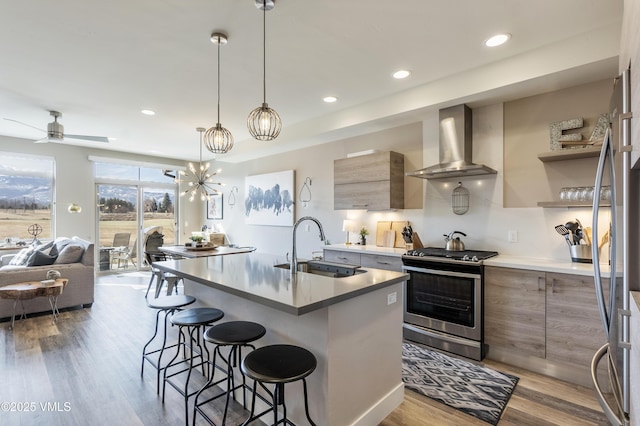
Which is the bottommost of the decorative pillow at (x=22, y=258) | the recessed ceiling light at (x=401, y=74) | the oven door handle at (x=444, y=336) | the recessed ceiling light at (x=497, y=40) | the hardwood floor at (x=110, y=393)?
the hardwood floor at (x=110, y=393)

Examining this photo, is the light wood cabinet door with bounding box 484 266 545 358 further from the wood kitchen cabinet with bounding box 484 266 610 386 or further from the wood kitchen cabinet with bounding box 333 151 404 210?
the wood kitchen cabinet with bounding box 333 151 404 210

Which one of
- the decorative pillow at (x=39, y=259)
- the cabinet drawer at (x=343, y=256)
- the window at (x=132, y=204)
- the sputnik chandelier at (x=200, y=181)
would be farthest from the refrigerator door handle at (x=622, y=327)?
the window at (x=132, y=204)

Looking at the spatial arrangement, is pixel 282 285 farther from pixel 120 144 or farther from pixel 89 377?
pixel 120 144

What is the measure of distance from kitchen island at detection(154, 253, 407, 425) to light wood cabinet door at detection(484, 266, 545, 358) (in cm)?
119

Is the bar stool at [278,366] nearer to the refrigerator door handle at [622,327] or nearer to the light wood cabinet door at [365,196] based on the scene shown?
the refrigerator door handle at [622,327]

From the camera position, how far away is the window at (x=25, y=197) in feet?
19.0

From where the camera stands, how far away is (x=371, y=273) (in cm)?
230

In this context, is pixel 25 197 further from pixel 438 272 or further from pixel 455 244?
pixel 455 244

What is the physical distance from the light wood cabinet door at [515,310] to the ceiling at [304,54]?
5.79 feet

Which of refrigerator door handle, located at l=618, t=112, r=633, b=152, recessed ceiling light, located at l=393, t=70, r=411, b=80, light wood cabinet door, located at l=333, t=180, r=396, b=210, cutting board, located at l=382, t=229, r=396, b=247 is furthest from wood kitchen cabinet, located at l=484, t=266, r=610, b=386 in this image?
recessed ceiling light, located at l=393, t=70, r=411, b=80

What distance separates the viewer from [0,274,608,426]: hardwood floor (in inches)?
83.5

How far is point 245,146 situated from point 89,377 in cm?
436

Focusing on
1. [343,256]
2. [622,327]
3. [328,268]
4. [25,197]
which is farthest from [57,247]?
[622,327]

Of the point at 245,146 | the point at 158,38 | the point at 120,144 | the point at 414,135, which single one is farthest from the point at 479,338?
the point at 120,144
